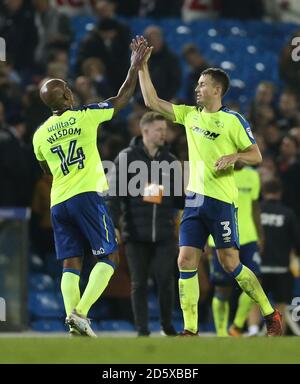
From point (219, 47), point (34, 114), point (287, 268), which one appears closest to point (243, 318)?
point (287, 268)

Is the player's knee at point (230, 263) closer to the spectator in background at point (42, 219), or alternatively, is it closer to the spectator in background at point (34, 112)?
the spectator in background at point (42, 219)

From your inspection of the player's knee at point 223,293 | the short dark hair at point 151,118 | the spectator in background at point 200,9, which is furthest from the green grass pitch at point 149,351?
the spectator in background at point 200,9

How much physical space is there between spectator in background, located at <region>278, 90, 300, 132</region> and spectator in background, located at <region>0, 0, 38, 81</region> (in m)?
3.74

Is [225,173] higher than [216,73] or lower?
lower

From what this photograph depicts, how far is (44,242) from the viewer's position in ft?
52.5

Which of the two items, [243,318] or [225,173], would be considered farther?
[243,318]

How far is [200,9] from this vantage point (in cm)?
2227

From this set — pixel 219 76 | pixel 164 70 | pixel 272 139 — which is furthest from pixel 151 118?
pixel 164 70

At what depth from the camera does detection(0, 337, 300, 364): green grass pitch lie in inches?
306

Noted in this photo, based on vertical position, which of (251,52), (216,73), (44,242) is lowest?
(44,242)

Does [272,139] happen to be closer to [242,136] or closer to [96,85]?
[96,85]
